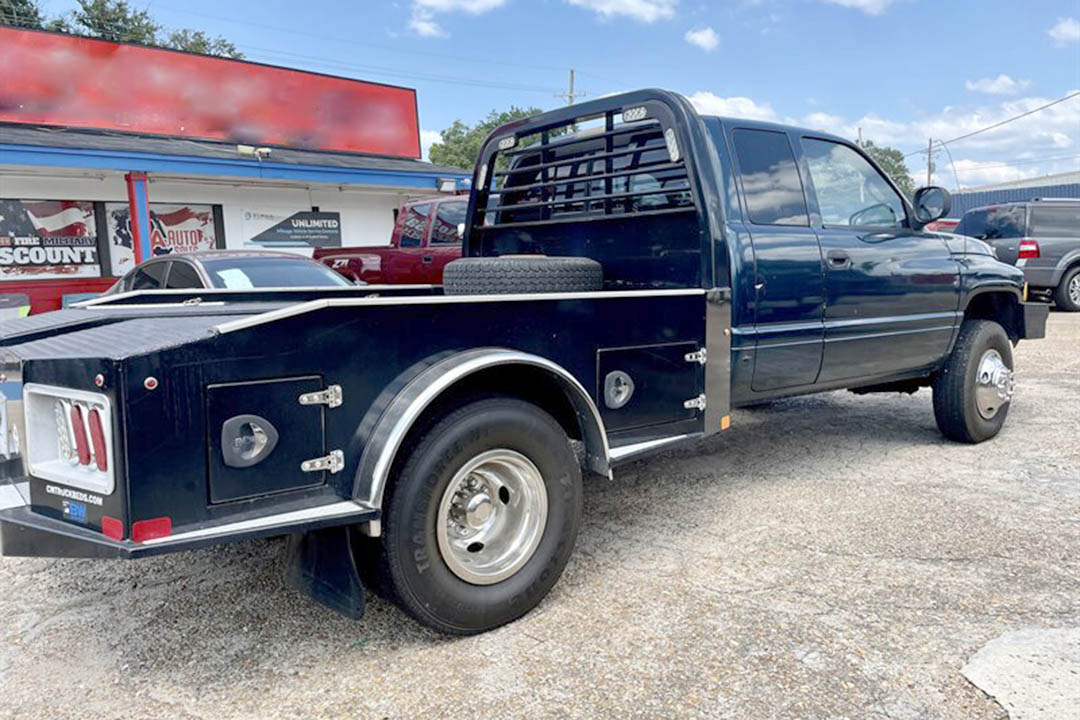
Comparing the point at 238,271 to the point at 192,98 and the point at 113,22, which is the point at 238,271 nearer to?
the point at 192,98

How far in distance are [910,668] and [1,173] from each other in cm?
1408

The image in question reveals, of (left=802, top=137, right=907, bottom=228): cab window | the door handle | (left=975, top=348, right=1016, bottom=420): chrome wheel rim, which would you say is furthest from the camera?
(left=975, top=348, right=1016, bottom=420): chrome wheel rim

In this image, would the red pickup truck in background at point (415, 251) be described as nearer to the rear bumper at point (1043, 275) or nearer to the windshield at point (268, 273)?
the windshield at point (268, 273)

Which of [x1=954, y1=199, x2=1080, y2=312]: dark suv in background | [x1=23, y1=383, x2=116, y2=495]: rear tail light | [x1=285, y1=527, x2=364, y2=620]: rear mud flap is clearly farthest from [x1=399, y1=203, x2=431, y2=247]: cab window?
[x1=954, y1=199, x2=1080, y2=312]: dark suv in background

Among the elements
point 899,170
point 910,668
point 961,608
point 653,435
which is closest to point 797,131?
point 653,435

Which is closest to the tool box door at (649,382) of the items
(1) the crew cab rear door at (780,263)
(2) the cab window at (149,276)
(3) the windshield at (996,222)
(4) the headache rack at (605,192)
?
(4) the headache rack at (605,192)

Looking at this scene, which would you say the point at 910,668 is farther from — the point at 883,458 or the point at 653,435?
the point at 883,458

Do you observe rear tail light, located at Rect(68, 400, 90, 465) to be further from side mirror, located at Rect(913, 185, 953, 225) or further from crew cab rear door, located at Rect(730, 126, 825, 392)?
side mirror, located at Rect(913, 185, 953, 225)

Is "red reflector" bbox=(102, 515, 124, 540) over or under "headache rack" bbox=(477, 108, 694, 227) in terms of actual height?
under

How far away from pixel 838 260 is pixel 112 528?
3733 mm

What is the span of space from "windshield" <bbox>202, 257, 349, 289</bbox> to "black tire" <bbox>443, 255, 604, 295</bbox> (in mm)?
2926

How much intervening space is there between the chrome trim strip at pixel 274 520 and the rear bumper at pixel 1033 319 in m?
5.29

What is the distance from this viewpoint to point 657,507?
4.41m

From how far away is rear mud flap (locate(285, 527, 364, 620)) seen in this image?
2625mm
